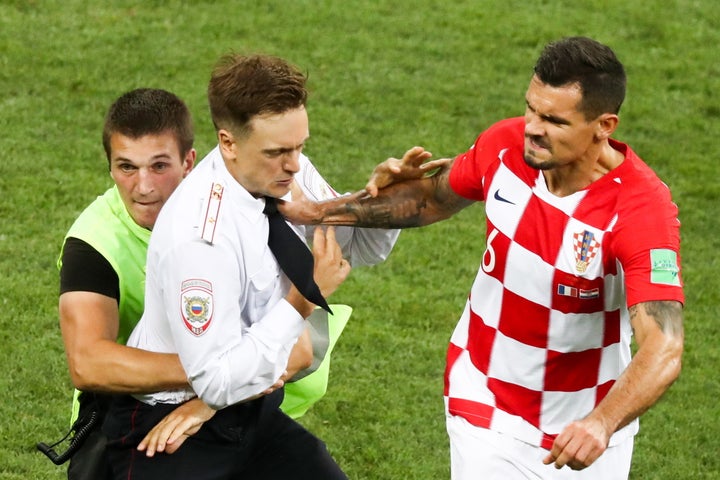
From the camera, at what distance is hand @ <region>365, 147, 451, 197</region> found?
5.35 m

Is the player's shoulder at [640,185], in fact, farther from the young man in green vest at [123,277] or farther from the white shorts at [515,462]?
the young man in green vest at [123,277]

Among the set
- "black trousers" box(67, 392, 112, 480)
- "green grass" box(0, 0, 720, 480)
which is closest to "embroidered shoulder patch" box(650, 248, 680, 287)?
"black trousers" box(67, 392, 112, 480)

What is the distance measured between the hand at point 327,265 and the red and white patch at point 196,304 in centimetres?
43

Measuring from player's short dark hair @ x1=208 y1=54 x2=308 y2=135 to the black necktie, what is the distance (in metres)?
0.34

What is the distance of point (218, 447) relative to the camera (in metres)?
4.69

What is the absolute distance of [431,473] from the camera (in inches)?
267

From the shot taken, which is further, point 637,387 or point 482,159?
point 482,159

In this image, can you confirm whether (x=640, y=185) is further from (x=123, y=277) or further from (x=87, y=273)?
(x=87, y=273)

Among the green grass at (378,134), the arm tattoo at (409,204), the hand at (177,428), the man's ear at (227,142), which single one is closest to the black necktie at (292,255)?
the man's ear at (227,142)

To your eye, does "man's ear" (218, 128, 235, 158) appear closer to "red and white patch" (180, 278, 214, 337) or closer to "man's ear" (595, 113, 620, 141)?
"red and white patch" (180, 278, 214, 337)

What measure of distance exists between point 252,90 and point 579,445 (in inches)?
60.0

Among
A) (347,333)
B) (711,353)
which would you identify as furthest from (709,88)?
(347,333)

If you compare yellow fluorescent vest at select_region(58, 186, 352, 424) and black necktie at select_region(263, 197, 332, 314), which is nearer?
black necktie at select_region(263, 197, 332, 314)

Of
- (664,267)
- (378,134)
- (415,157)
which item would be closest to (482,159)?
(415,157)
